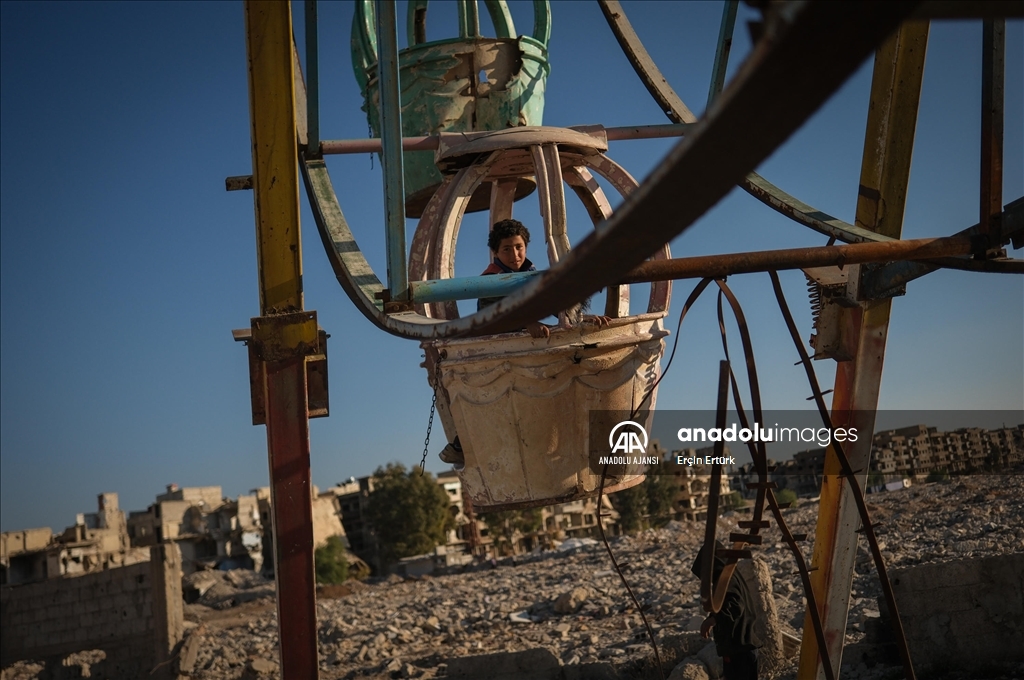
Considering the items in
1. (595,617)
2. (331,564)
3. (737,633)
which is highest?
(737,633)

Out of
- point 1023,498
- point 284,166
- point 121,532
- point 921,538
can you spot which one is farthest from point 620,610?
point 121,532

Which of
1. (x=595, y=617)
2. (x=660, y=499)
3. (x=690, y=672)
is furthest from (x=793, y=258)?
(x=660, y=499)

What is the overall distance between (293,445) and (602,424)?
135 centimetres

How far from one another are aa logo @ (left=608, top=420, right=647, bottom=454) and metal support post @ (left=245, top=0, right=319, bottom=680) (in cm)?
134

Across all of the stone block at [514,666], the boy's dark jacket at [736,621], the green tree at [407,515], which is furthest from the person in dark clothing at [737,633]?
the green tree at [407,515]

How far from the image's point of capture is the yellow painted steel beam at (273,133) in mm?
4117

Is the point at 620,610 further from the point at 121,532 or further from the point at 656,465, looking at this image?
the point at 121,532

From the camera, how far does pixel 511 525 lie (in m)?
50.6

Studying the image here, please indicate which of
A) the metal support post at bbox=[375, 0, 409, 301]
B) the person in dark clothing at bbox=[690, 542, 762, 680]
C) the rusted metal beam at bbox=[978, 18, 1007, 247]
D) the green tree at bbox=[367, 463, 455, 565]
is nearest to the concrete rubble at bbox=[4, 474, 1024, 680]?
the person in dark clothing at bbox=[690, 542, 762, 680]

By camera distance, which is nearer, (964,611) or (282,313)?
(282,313)

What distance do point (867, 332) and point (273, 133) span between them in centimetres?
294

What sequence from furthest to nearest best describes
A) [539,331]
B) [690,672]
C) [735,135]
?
[690,672] → [539,331] → [735,135]

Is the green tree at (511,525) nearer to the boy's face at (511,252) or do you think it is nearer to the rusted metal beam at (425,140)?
the rusted metal beam at (425,140)

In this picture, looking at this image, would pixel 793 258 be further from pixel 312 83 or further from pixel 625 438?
pixel 312 83
